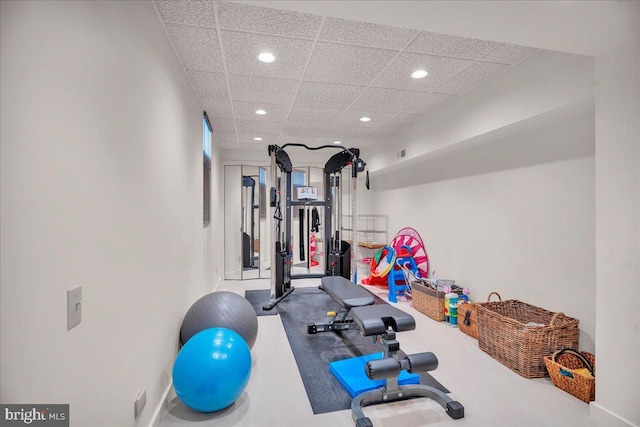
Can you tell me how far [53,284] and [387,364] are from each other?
5.98ft

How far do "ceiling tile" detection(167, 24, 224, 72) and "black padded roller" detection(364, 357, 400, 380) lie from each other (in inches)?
101

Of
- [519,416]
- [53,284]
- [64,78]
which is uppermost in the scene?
[64,78]

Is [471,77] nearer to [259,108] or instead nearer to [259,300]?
[259,108]

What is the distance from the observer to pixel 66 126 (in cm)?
103

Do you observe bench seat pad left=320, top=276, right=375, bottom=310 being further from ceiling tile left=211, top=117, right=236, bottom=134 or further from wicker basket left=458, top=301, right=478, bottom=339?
ceiling tile left=211, top=117, right=236, bottom=134

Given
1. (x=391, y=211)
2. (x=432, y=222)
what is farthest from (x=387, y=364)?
(x=391, y=211)

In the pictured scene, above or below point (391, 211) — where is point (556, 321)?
below

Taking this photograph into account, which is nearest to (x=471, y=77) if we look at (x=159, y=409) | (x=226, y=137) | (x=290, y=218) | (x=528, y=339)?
(x=528, y=339)

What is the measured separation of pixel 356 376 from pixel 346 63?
2.61 meters

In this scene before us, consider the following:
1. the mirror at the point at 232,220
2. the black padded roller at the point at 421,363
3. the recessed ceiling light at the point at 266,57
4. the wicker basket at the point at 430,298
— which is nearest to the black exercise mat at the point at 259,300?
the mirror at the point at 232,220

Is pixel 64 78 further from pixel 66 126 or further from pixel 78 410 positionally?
pixel 78 410

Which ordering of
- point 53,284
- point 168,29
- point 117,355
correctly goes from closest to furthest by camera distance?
point 53,284
point 117,355
point 168,29

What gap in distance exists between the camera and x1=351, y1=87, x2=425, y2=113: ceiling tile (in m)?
3.47

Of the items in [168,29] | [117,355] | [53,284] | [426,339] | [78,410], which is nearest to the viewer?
[53,284]
